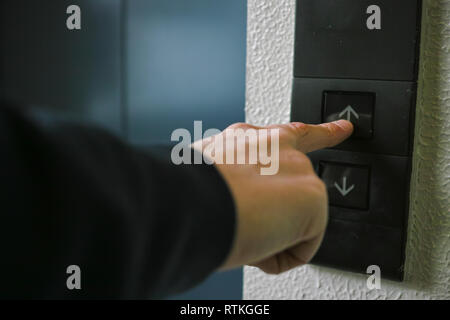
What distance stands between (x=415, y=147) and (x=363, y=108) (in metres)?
0.05

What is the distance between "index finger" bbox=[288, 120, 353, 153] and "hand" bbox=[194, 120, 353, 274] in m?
0.01

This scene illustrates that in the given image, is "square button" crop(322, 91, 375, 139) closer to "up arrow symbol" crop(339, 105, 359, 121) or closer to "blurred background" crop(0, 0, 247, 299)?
"up arrow symbol" crop(339, 105, 359, 121)

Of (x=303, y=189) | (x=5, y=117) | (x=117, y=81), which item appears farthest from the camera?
(x=117, y=81)

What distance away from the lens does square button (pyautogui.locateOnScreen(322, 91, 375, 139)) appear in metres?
0.40

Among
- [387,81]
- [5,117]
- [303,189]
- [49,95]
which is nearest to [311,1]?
[387,81]

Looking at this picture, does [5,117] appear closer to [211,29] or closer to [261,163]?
[261,163]

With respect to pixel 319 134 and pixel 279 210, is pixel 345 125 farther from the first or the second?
pixel 279 210

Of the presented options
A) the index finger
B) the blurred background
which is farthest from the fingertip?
the blurred background

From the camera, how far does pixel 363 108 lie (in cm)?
41

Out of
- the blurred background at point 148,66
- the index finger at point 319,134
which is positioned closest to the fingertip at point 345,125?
the index finger at point 319,134

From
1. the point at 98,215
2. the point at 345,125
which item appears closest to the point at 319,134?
the point at 345,125

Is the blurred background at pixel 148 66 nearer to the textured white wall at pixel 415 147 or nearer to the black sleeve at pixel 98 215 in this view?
the textured white wall at pixel 415 147

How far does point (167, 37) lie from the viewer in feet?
1.90
